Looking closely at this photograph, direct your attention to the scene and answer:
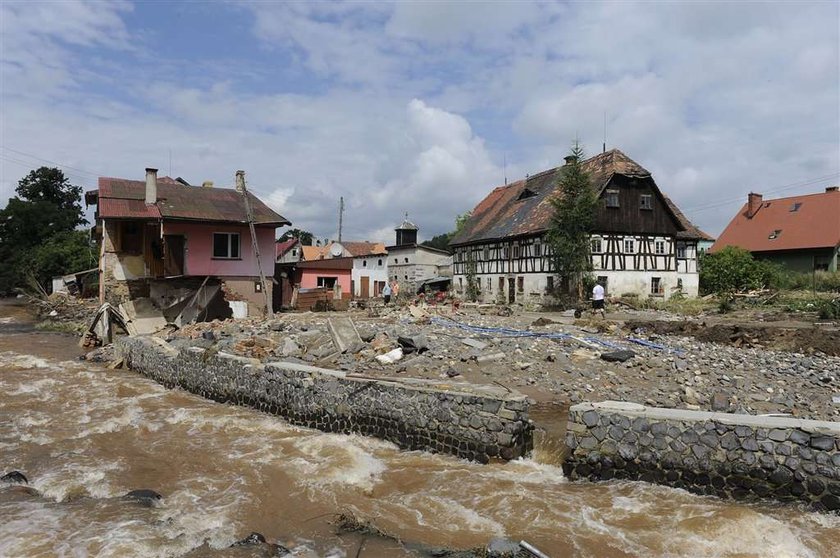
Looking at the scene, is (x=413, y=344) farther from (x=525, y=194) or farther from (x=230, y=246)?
(x=525, y=194)

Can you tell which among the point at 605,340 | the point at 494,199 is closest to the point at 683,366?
the point at 605,340

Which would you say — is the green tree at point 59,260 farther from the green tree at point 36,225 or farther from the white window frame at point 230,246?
the white window frame at point 230,246

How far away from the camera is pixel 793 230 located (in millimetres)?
40969

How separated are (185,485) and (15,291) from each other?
6550cm

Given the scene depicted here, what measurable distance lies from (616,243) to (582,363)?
2060cm

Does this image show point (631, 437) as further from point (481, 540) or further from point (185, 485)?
point (185, 485)

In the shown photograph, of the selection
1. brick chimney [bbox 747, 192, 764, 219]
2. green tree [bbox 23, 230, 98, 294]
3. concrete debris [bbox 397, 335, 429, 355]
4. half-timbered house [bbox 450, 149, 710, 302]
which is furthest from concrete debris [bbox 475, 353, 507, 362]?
green tree [bbox 23, 230, 98, 294]

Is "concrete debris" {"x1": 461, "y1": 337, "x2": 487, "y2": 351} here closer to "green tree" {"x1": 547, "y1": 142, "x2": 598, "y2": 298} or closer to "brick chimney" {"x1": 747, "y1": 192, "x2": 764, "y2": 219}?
"green tree" {"x1": 547, "y1": 142, "x2": 598, "y2": 298}

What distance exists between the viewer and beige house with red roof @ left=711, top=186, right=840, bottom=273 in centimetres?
3844

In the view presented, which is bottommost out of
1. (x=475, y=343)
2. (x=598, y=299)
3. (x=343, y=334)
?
(x=475, y=343)

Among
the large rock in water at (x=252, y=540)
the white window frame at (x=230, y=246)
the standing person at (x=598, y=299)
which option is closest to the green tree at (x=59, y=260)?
the white window frame at (x=230, y=246)

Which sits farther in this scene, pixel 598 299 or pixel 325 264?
pixel 325 264

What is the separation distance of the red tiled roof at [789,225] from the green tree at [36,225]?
189 ft

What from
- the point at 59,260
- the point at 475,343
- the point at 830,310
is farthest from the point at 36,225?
the point at 830,310
